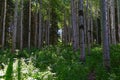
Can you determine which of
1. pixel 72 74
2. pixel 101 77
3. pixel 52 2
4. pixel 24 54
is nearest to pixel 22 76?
pixel 72 74

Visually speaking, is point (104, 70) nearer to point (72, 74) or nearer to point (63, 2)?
point (72, 74)

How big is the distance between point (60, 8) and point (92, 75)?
2175cm

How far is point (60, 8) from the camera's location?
1243 inches

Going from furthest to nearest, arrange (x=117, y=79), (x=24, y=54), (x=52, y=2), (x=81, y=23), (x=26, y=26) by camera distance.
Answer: (x=26, y=26)
(x=52, y=2)
(x=24, y=54)
(x=81, y=23)
(x=117, y=79)

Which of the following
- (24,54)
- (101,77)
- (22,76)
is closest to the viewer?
(22,76)

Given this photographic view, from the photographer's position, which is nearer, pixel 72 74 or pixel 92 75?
pixel 72 74

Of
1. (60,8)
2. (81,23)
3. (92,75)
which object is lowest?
(92,75)

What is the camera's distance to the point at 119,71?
10.2 m

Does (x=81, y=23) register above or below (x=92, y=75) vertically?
above

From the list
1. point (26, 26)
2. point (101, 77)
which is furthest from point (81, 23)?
point (26, 26)

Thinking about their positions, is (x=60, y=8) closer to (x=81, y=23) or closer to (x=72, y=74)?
(x=81, y=23)

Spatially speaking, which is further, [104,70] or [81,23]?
[81,23]

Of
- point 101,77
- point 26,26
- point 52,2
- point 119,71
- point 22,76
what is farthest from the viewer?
point 26,26

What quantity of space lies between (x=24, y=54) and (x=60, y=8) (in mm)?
14978
